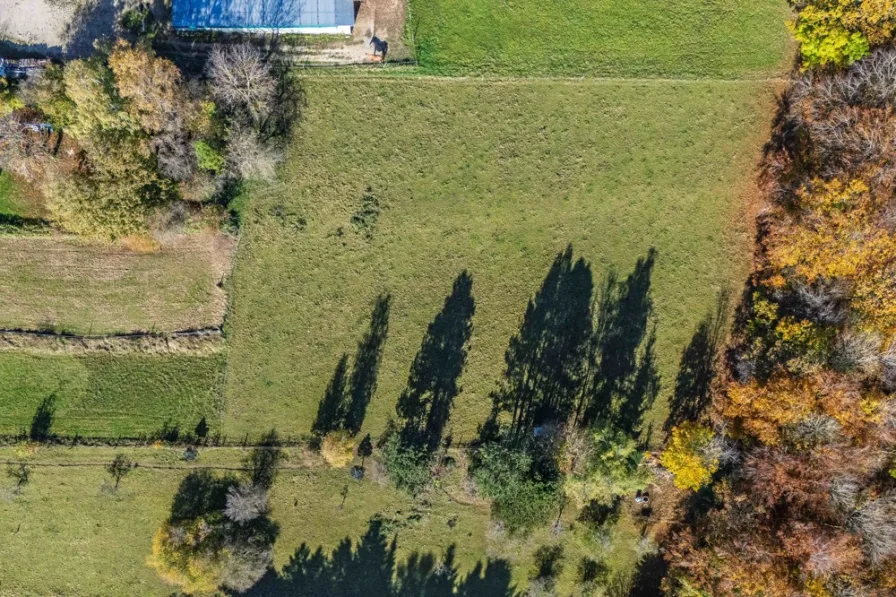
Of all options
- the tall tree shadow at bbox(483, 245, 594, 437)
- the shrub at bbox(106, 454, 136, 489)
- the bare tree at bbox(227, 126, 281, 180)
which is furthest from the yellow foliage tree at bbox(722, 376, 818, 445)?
the shrub at bbox(106, 454, 136, 489)

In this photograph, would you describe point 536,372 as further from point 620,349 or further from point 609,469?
point 609,469

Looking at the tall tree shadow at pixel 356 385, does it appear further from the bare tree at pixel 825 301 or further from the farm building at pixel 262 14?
the bare tree at pixel 825 301

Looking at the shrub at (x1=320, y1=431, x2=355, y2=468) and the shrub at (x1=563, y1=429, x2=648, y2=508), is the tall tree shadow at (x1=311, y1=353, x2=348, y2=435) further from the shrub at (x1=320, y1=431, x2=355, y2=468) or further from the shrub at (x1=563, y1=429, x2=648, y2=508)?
the shrub at (x1=563, y1=429, x2=648, y2=508)

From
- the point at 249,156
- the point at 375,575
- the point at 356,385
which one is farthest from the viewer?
the point at 375,575

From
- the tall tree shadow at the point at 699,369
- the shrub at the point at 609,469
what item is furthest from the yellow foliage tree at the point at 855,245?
the shrub at the point at 609,469

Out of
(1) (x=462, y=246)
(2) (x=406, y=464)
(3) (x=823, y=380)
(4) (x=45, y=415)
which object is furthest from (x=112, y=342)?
(3) (x=823, y=380)
